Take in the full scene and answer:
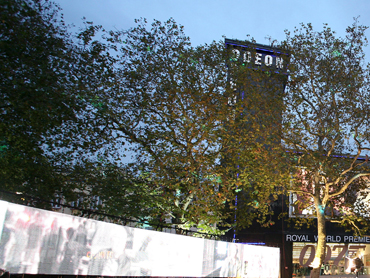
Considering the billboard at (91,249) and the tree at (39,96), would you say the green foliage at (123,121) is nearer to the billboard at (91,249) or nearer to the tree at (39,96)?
the tree at (39,96)

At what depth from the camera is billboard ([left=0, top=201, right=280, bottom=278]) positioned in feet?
19.2

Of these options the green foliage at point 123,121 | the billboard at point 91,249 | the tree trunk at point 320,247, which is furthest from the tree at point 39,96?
the tree trunk at point 320,247

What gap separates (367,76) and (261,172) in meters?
7.45

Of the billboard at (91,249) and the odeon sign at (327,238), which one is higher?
the odeon sign at (327,238)

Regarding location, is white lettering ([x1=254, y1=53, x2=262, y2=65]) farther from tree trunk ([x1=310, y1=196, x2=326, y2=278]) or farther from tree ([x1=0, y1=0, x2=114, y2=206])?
tree ([x1=0, y1=0, x2=114, y2=206])

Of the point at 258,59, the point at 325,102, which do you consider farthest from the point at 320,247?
the point at 258,59

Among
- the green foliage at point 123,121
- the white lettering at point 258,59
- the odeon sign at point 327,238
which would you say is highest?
the white lettering at point 258,59

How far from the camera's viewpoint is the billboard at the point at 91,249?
5.87 m

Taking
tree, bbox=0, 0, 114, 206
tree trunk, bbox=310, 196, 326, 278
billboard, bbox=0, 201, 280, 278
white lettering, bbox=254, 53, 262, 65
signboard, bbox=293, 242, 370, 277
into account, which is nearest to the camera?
billboard, bbox=0, 201, 280, 278

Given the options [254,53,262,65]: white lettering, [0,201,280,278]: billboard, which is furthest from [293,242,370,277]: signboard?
[0,201,280,278]: billboard


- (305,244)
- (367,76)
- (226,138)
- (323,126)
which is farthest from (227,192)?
(305,244)

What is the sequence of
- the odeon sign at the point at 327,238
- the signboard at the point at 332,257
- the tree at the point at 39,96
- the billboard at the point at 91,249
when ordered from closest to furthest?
1. the billboard at the point at 91,249
2. the tree at the point at 39,96
3. the odeon sign at the point at 327,238
4. the signboard at the point at 332,257

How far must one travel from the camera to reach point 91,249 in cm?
734

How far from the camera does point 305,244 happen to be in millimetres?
27266
